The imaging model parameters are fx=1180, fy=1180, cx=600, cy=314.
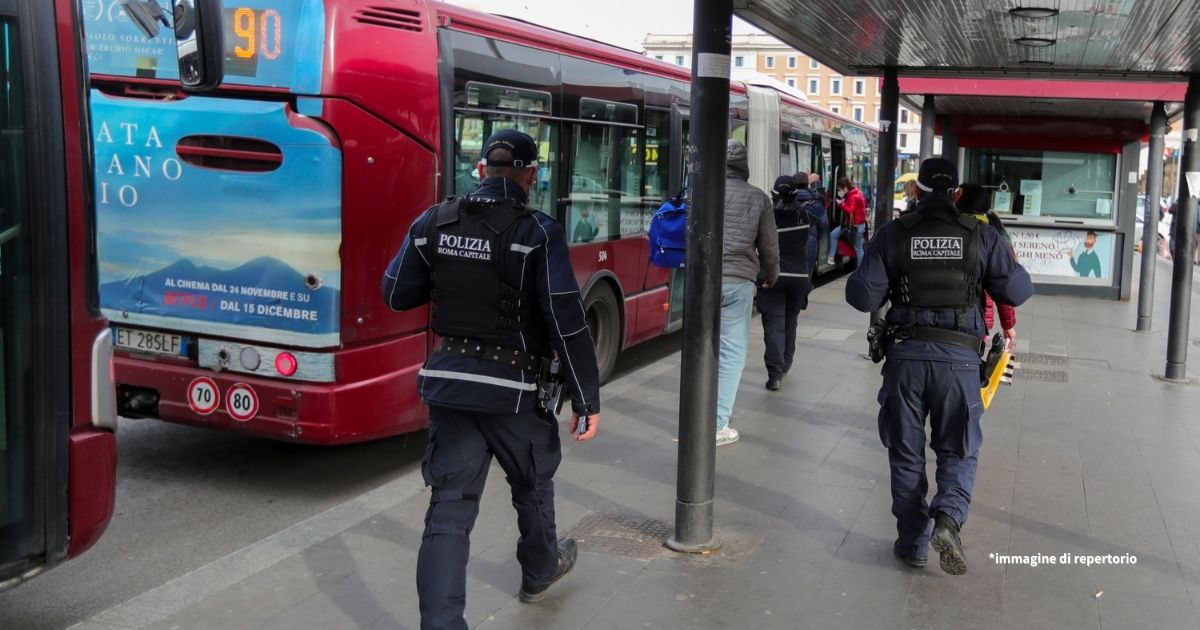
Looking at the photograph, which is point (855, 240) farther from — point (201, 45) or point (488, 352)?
point (201, 45)

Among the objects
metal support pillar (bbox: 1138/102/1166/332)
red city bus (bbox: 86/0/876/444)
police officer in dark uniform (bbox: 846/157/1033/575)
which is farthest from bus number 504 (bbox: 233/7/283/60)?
metal support pillar (bbox: 1138/102/1166/332)

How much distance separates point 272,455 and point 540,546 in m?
3.65

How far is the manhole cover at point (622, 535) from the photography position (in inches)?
207

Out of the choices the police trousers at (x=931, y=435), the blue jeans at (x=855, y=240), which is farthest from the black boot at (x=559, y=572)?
the blue jeans at (x=855, y=240)

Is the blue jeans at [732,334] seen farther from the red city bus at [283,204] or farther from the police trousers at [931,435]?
the police trousers at [931,435]

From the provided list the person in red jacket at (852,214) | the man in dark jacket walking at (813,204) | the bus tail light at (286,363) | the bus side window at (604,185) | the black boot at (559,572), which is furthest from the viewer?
the person in red jacket at (852,214)

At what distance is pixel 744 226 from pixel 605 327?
8.12 feet

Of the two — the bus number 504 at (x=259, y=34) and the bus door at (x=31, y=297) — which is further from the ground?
the bus number 504 at (x=259, y=34)

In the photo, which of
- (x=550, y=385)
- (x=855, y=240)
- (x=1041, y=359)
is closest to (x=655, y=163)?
(x=1041, y=359)

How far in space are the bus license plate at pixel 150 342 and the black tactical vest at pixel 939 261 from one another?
3863 mm

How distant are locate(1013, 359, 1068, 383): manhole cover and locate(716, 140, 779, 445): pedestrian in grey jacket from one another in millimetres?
3756

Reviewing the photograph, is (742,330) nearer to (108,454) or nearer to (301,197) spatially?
(301,197)

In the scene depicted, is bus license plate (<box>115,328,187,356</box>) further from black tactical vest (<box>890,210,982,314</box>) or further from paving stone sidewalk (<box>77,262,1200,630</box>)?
black tactical vest (<box>890,210,982,314</box>)

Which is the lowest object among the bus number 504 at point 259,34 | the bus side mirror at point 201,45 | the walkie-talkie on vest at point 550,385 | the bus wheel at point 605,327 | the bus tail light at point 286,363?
the bus wheel at point 605,327
